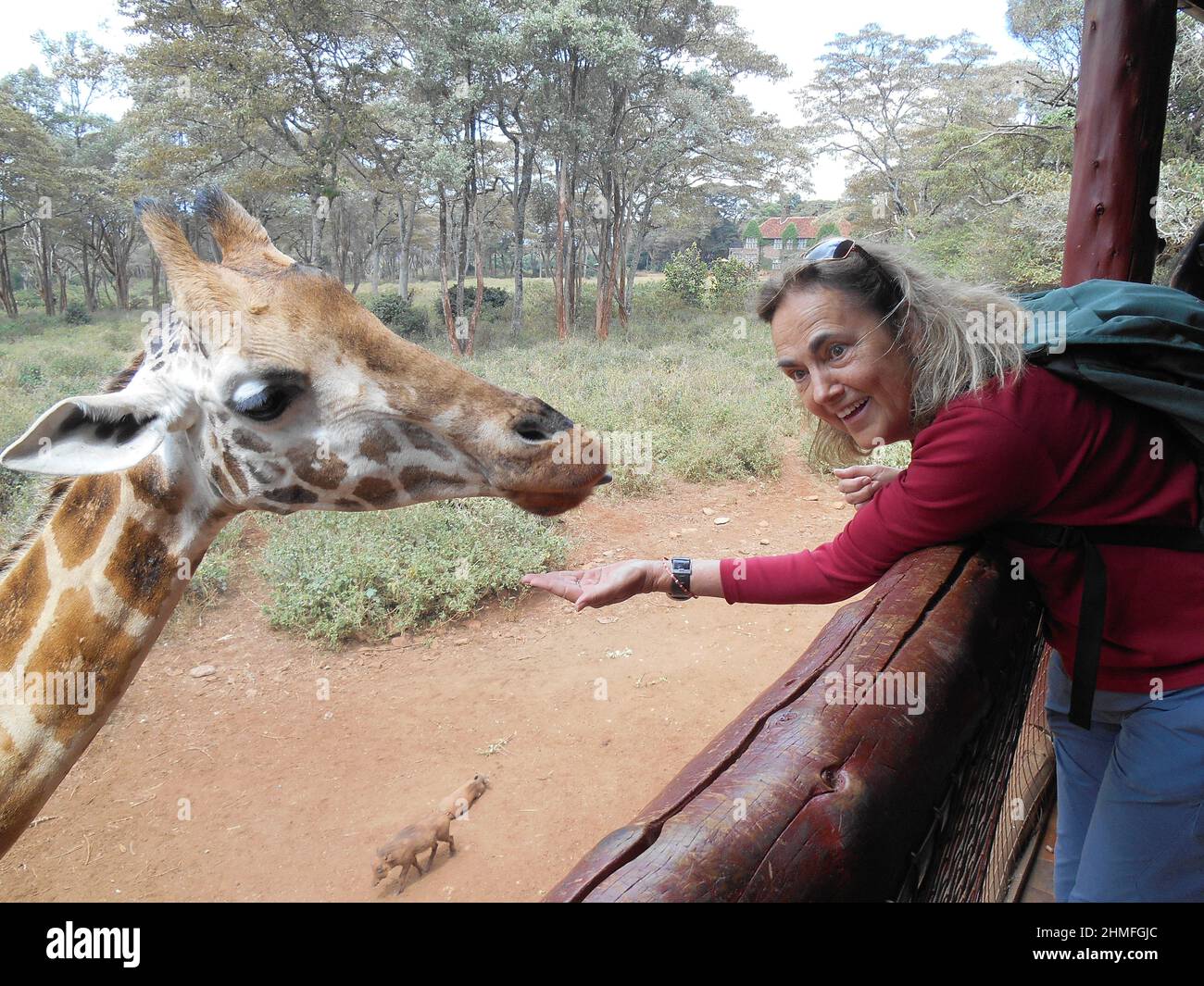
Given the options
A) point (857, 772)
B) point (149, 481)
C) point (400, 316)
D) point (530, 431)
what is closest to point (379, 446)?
point (530, 431)

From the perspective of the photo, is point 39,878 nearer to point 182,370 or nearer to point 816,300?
point 182,370

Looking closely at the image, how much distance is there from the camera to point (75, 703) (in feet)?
5.74

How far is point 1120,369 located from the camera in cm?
119

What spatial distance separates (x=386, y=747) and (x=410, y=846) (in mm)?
1078

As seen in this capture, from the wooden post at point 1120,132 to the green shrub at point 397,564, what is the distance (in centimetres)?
417

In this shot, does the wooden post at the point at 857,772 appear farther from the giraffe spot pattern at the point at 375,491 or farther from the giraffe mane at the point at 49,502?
the giraffe mane at the point at 49,502

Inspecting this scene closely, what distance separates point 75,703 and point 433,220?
105 feet

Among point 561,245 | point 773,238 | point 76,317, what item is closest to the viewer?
point 561,245

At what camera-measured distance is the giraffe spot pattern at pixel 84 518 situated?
186 cm

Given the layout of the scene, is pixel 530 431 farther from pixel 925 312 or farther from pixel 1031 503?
pixel 1031 503

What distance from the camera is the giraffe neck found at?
5.66ft

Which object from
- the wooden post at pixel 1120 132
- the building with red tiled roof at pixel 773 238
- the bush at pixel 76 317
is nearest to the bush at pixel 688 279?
the building with red tiled roof at pixel 773 238

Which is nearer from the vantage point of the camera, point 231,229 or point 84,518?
point 84,518

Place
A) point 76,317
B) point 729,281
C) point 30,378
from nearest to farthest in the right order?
point 30,378 < point 76,317 < point 729,281
